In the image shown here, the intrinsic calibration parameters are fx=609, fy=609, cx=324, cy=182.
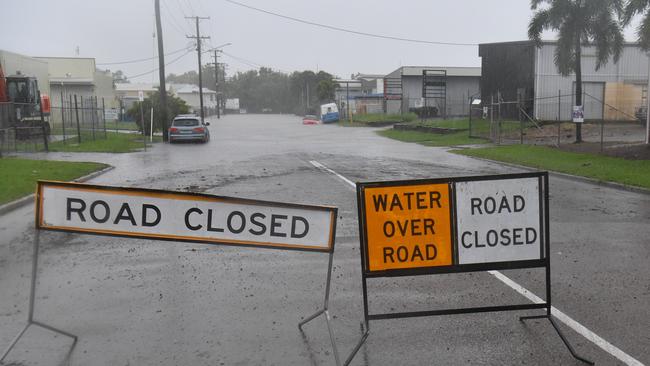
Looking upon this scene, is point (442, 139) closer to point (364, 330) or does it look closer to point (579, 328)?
point (579, 328)

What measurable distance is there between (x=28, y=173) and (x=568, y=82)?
33.8m

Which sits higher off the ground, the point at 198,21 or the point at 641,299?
the point at 198,21

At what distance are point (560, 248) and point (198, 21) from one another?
234 ft

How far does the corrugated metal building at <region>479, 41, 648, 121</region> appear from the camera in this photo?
125 ft

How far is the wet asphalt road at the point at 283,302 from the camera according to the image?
15.2 feet

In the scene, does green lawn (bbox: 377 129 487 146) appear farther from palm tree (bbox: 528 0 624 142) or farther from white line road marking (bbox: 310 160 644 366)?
white line road marking (bbox: 310 160 644 366)

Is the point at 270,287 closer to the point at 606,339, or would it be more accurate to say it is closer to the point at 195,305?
the point at 195,305

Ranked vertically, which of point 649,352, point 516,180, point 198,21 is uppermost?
point 198,21

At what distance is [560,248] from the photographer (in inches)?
314

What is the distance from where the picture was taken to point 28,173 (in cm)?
1512

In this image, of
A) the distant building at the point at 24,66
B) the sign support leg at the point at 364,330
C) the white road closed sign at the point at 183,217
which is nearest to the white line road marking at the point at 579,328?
the sign support leg at the point at 364,330

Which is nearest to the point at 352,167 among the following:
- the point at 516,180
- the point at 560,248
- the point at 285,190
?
the point at 285,190

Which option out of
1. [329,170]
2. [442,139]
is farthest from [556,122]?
[329,170]

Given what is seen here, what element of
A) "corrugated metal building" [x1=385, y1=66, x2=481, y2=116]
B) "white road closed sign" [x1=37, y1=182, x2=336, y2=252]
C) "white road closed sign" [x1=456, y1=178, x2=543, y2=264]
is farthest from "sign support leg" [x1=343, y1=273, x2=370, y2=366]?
"corrugated metal building" [x1=385, y1=66, x2=481, y2=116]
